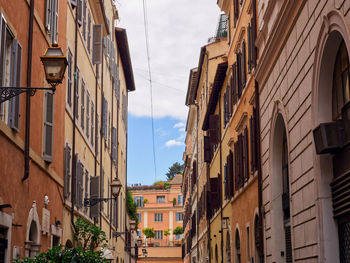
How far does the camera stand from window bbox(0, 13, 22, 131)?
10.3 m

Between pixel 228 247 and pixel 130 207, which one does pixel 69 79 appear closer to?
pixel 228 247

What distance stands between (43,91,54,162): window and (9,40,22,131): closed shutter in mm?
2941

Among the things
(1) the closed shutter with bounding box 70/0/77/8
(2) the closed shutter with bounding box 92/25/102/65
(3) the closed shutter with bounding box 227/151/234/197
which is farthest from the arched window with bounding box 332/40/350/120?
(2) the closed shutter with bounding box 92/25/102/65

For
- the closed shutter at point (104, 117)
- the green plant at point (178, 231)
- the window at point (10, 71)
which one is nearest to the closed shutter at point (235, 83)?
the closed shutter at point (104, 117)

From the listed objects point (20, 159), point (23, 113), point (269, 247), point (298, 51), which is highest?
point (298, 51)

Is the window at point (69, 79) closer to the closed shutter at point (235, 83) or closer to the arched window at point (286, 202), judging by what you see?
the arched window at point (286, 202)

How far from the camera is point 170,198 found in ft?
301

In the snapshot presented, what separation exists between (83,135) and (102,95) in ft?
19.8

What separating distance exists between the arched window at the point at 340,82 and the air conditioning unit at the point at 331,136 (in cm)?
39

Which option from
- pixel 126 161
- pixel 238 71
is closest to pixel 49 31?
pixel 238 71

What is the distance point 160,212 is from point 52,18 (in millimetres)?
74932

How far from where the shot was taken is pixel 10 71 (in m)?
10.9

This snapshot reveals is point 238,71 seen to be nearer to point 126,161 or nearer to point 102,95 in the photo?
point 102,95

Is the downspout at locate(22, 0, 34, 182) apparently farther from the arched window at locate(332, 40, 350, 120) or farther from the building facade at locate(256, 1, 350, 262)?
the arched window at locate(332, 40, 350, 120)
